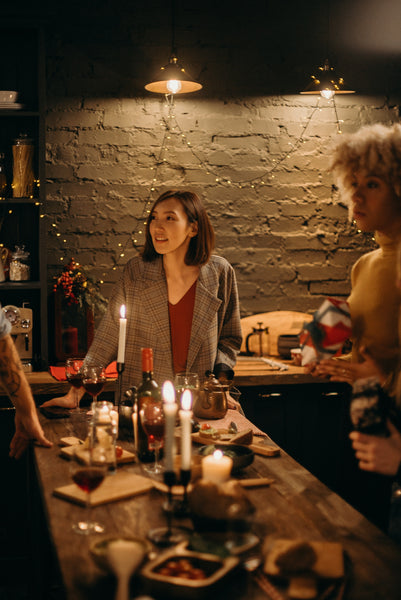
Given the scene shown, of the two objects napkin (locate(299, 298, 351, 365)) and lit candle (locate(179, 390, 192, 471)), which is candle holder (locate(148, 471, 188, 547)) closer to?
lit candle (locate(179, 390, 192, 471))

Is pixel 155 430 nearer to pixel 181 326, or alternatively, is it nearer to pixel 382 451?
pixel 382 451

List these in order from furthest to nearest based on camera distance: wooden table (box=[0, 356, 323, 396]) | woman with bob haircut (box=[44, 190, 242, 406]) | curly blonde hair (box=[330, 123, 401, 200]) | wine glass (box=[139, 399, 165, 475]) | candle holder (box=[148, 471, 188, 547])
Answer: wooden table (box=[0, 356, 323, 396]) < woman with bob haircut (box=[44, 190, 242, 406]) < curly blonde hair (box=[330, 123, 401, 200]) < wine glass (box=[139, 399, 165, 475]) < candle holder (box=[148, 471, 188, 547])

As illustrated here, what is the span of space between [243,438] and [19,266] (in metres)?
1.99

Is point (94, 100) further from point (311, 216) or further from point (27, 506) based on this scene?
point (27, 506)

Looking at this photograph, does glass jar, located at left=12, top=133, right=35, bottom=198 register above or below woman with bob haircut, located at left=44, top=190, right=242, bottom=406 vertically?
above

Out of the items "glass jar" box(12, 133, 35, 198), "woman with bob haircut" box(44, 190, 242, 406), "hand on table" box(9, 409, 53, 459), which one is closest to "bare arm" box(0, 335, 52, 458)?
"hand on table" box(9, 409, 53, 459)

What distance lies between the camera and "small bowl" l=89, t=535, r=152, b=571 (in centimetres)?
126

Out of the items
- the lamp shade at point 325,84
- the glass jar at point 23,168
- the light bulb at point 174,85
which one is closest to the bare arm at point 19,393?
the glass jar at point 23,168

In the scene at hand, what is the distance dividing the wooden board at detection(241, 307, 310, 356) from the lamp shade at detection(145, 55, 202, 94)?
57.3 inches

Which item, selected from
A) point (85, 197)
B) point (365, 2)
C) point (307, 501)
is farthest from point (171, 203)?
point (365, 2)

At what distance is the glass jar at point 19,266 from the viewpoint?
3555mm

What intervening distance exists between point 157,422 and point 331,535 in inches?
22.0

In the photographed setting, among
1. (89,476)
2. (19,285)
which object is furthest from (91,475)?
(19,285)

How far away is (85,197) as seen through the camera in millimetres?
3943
